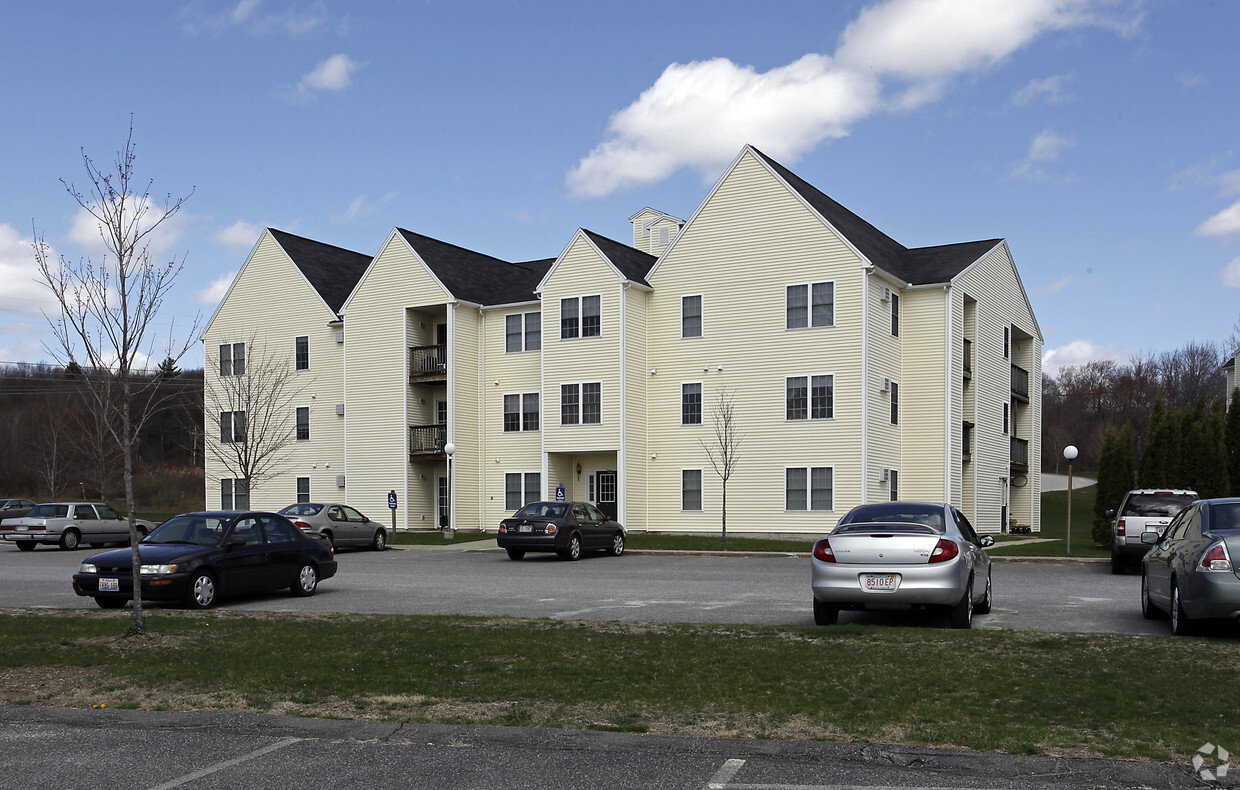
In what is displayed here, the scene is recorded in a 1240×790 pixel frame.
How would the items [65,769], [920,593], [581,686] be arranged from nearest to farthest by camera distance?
1. [65,769]
2. [581,686]
3. [920,593]

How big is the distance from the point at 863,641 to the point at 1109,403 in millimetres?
104216

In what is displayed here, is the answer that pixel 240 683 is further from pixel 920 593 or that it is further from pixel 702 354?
pixel 702 354

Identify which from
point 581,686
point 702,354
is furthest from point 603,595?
point 702,354

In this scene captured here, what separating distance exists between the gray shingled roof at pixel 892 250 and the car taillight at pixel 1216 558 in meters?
25.6

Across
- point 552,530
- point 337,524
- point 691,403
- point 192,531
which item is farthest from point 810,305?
point 192,531

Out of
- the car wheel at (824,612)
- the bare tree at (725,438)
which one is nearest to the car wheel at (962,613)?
the car wheel at (824,612)

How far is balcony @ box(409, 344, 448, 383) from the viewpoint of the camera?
42656 millimetres

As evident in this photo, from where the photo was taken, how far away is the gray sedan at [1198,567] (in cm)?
1122

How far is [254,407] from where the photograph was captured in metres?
46.1

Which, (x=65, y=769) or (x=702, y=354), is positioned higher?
(x=702, y=354)

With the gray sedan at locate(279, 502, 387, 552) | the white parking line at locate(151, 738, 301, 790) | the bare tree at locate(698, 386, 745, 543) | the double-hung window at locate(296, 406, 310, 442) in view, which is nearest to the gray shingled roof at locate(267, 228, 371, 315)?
the double-hung window at locate(296, 406, 310, 442)

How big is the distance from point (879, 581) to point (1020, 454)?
36.3m

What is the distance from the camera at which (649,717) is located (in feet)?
25.8

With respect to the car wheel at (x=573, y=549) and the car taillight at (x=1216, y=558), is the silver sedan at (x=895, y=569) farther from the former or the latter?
the car wheel at (x=573, y=549)
